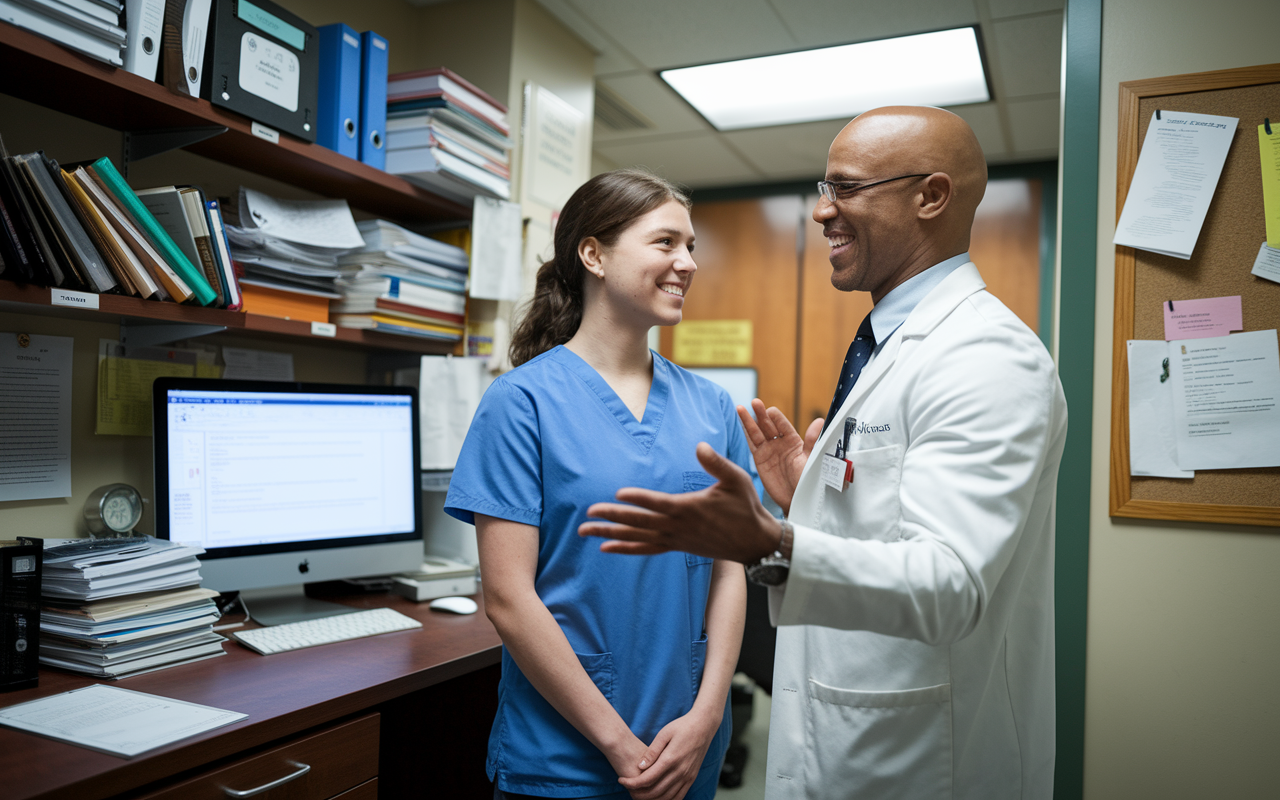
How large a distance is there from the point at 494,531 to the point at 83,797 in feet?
1.84

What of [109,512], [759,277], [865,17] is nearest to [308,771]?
[109,512]

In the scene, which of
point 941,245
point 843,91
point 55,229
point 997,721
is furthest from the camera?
point 843,91

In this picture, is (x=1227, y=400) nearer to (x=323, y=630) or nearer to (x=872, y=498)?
(x=872, y=498)

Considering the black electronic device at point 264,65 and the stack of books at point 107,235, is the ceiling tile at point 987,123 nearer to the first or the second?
the black electronic device at point 264,65

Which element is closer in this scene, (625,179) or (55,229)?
(55,229)

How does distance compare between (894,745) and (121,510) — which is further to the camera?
(121,510)

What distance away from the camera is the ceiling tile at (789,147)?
11.5ft

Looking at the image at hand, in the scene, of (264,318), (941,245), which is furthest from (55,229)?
(941,245)

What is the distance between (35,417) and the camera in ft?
5.10

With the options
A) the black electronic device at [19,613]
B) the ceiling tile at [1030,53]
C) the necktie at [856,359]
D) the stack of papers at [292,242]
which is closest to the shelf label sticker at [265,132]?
the stack of papers at [292,242]

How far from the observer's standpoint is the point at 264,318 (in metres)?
1.66

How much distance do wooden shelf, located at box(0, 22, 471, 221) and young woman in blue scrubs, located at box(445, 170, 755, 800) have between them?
0.78m

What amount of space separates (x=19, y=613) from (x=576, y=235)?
1.05 metres

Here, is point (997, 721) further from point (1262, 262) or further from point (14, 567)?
point (14, 567)
